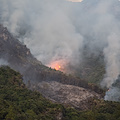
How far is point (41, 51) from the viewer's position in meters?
134

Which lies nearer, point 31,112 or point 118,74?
point 31,112

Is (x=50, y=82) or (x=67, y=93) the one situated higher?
(x=50, y=82)

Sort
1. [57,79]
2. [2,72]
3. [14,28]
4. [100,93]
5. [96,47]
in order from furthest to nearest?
1. [14,28]
2. [96,47]
3. [57,79]
4. [100,93]
5. [2,72]

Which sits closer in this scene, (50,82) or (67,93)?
(67,93)

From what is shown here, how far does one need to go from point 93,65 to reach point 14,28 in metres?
76.3

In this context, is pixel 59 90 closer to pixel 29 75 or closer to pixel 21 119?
pixel 29 75

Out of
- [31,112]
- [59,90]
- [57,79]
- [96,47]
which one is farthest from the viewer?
[96,47]

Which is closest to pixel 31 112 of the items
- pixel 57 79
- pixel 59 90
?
pixel 59 90

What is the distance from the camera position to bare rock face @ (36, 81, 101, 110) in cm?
5729

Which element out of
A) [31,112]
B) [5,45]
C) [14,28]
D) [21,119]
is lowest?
[21,119]

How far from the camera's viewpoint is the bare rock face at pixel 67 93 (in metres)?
57.3

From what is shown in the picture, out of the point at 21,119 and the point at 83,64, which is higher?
the point at 83,64

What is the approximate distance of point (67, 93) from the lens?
63.6m

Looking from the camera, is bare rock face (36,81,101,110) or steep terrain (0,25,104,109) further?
steep terrain (0,25,104,109)
